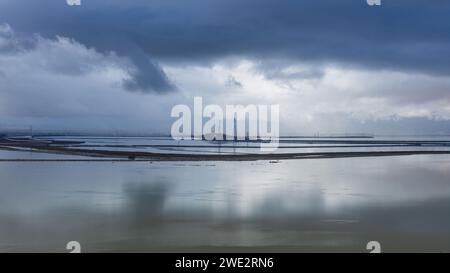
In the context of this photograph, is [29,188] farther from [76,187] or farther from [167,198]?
[167,198]

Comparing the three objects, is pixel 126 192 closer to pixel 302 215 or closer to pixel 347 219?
pixel 302 215

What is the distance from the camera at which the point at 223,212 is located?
315 inches

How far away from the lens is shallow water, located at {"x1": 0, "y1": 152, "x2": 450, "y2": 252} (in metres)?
6.65

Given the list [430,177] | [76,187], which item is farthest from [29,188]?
[430,177]

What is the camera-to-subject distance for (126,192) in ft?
35.9

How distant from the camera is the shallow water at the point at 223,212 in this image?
665 cm

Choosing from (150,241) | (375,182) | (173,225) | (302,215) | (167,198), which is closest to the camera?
(150,241)

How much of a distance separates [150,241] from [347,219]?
10.3 feet
